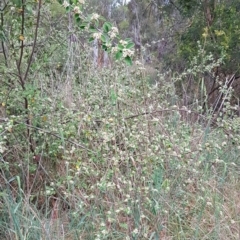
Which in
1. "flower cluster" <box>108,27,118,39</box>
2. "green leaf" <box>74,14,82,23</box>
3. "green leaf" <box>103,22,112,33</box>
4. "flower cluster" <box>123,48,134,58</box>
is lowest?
"flower cluster" <box>123,48,134,58</box>

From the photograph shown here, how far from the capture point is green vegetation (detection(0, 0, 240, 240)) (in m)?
1.79

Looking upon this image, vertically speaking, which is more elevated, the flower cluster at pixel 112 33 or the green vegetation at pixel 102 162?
the flower cluster at pixel 112 33

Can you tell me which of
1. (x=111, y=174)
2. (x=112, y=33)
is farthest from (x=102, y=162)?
(x=112, y=33)

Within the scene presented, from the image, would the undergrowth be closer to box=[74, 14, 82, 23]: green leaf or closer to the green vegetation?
the green vegetation

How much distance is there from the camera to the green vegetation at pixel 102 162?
1.79m

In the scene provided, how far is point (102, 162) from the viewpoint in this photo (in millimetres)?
1905

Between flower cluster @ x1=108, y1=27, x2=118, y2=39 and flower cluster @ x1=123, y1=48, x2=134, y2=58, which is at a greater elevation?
flower cluster @ x1=108, y1=27, x2=118, y2=39

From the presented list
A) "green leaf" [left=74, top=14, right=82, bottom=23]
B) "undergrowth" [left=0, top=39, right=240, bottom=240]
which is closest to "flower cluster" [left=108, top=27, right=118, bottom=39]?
"green leaf" [left=74, top=14, right=82, bottom=23]

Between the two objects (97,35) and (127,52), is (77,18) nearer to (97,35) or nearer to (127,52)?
(97,35)

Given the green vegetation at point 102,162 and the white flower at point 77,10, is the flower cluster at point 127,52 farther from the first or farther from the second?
the white flower at point 77,10

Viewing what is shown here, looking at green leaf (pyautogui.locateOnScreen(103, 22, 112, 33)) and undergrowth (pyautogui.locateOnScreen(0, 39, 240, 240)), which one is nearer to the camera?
green leaf (pyautogui.locateOnScreen(103, 22, 112, 33))

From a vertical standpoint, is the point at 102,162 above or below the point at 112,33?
below

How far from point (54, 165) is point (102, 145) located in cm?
53

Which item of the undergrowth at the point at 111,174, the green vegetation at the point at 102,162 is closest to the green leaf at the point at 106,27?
the green vegetation at the point at 102,162
